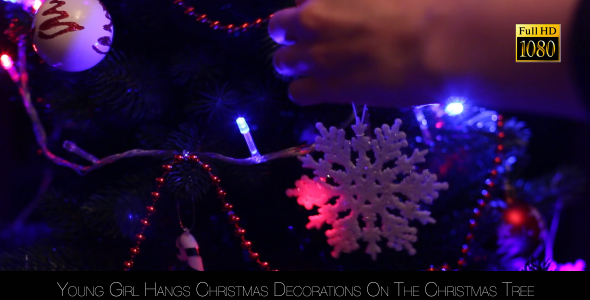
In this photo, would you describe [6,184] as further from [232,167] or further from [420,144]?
[420,144]

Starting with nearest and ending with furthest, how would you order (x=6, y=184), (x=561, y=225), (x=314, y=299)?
(x=314, y=299)
(x=6, y=184)
(x=561, y=225)

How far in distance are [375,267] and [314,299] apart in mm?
148

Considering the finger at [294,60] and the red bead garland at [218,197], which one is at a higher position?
the finger at [294,60]

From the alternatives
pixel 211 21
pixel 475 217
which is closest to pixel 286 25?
pixel 211 21

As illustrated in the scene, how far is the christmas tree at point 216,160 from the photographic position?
0.53 m

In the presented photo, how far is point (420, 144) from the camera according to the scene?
2.13ft


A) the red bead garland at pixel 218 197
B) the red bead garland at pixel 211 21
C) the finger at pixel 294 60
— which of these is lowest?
the red bead garland at pixel 218 197

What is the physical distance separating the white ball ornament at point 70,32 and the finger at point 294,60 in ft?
0.77

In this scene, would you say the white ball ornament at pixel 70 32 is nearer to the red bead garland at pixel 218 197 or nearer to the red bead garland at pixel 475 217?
the red bead garland at pixel 218 197

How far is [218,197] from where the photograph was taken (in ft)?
1.91

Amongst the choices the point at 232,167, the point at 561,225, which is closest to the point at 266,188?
the point at 232,167

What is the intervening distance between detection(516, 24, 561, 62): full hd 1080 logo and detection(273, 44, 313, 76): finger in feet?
0.71

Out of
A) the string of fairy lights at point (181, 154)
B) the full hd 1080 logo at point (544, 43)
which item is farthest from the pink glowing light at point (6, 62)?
the full hd 1080 logo at point (544, 43)

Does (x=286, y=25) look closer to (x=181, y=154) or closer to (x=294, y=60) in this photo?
(x=294, y=60)
